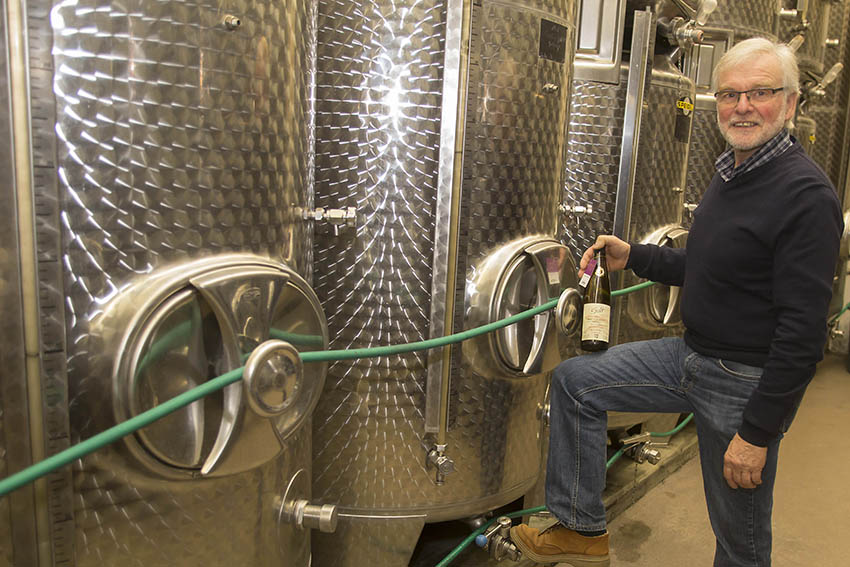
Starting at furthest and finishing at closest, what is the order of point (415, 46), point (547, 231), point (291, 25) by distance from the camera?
1. point (547, 231)
2. point (415, 46)
3. point (291, 25)

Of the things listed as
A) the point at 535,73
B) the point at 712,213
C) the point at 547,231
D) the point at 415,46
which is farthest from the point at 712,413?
the point at 415,46

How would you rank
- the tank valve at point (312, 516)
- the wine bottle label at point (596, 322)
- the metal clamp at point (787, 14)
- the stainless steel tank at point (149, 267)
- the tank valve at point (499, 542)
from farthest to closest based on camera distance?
1. the metal clamp at point (787, 14)
2. the tank valve at point (499, 542)
3. the wine bottle label at point (596, 322)
4. the tank valve at point (312, 516)
5. the stainless steel tank at point (149, 267)

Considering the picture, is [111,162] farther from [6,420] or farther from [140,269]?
[6,420]

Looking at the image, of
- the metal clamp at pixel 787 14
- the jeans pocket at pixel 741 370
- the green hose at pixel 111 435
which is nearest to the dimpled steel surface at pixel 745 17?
the metal clamp at pixel 787 14

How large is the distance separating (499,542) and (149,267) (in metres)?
1.56

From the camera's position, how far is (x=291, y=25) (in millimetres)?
1514

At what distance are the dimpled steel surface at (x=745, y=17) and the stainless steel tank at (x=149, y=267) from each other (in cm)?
261

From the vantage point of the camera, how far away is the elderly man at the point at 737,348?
5.35 ft

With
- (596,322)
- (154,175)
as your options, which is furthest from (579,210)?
(154,175)

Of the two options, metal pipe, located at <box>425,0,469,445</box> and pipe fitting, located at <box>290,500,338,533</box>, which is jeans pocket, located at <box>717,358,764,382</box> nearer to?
metal pipe, located at <box>425,0,469,445</box>

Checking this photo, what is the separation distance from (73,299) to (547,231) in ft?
4.79

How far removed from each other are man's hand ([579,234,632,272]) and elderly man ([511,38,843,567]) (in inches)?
10.7

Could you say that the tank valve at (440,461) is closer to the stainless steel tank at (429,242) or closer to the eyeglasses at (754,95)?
the stainless steel tank at (429,242)

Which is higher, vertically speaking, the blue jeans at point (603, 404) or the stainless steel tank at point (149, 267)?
the stainless steel tank at point (149, 267)
